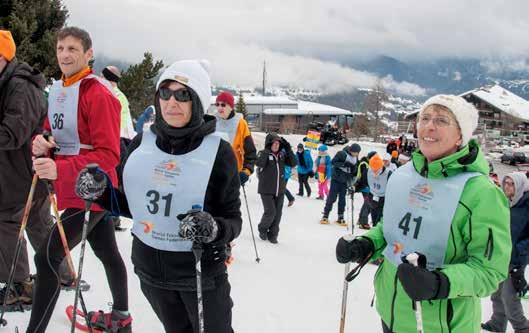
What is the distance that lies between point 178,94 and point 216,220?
0.68 meters

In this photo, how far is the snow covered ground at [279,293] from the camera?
3938 mm

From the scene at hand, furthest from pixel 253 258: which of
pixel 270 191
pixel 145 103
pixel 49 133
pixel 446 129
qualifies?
pixel 145 103

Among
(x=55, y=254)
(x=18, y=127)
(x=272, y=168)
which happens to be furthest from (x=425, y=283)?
(x=272, y=168)

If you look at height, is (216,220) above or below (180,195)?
below

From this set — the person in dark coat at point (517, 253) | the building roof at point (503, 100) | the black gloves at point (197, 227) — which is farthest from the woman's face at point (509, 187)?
the building roof at point (503, 100)

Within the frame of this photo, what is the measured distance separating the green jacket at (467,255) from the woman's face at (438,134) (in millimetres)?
63

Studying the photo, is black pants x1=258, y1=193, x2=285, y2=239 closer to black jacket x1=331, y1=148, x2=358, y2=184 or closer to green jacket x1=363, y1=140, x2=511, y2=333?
black jacket x1=331, y1=148, x2=358, y2=184

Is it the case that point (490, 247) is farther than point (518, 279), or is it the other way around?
point (518, 279)

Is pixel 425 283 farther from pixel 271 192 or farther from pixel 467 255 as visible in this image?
pixel 271 192

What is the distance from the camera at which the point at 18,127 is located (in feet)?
9.60

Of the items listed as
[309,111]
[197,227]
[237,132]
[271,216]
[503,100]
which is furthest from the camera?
[309,111]

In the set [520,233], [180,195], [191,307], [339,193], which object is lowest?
[339,193]

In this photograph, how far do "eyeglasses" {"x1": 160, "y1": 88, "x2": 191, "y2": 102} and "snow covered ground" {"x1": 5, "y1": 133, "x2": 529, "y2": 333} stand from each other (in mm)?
2302

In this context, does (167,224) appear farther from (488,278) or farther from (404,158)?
(404,158)
